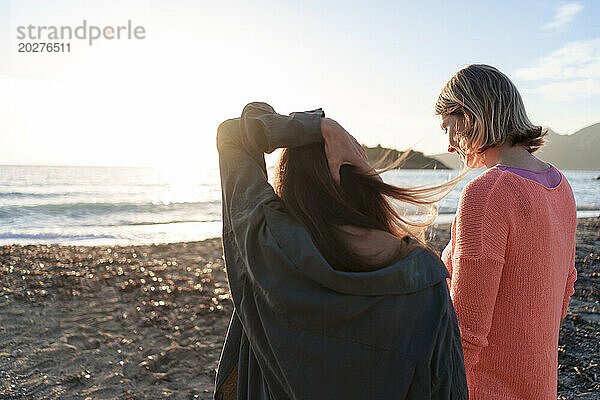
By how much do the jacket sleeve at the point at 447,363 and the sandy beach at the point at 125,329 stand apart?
1.40m

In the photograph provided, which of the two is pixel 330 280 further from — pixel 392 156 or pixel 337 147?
pixel 392 156

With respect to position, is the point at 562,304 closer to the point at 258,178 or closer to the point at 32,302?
the point at 258,178

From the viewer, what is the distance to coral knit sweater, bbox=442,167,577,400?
1.52m

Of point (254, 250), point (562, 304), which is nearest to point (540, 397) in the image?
point (562, 304)

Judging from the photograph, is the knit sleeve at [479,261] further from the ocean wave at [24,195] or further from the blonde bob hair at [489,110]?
the ocean wave at [24,195]

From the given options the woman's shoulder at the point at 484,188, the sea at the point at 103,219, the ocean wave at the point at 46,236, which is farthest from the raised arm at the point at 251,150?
the ocean wave at the point at 46,236

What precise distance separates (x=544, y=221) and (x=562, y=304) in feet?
1.43

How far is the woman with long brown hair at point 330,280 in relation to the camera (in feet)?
3.61

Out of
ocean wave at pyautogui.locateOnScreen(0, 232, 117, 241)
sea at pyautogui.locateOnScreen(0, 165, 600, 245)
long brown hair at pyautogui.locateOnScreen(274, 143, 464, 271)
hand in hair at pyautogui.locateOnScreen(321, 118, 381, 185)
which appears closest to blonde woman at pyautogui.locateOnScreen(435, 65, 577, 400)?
long brown hair at pyautogui.locateOnScreen(274, 143, 464, 271)

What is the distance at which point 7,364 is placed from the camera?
4.63m

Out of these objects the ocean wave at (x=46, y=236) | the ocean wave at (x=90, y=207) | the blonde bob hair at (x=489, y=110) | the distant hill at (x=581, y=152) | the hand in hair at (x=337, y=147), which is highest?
the distant hill at (x=581, y=152)

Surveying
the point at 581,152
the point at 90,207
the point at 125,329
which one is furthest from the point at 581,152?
the point at 125,329

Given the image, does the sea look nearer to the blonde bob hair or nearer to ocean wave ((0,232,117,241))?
ocean wave ((0,232,117,241))

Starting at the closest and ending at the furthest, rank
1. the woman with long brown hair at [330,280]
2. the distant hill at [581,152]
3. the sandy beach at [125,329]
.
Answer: the woman with long brown hair at [330,280] → the sandy beach at [125,329] → the distant hill at [581,152]
